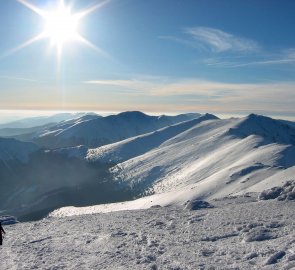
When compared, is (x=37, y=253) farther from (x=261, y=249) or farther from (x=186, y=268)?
(x=261, y=249)

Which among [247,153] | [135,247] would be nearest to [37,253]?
[135,247]

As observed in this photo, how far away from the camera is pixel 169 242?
73.3ft

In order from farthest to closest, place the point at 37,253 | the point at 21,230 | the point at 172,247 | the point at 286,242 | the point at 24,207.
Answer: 1. the point at 24,207
2. the point at 21,230
3. the point at 37,253
4. the point at 172,247
5. the point at 286,242

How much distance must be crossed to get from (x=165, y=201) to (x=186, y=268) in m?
85.6

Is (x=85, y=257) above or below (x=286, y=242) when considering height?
below

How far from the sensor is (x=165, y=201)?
336ft

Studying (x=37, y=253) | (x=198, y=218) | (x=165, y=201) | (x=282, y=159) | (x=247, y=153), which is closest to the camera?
(x=37, y=253)

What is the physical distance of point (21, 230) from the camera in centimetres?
3183

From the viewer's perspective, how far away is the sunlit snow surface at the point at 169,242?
18312 millimetres

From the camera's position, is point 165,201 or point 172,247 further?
point 165,201

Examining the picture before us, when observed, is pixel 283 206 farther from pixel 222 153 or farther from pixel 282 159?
pixel 222 153

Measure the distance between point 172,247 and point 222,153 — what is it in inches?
7033

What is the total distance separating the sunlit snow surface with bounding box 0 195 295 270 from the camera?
18312 millimetres

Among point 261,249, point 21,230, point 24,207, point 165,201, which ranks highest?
point 261,249
